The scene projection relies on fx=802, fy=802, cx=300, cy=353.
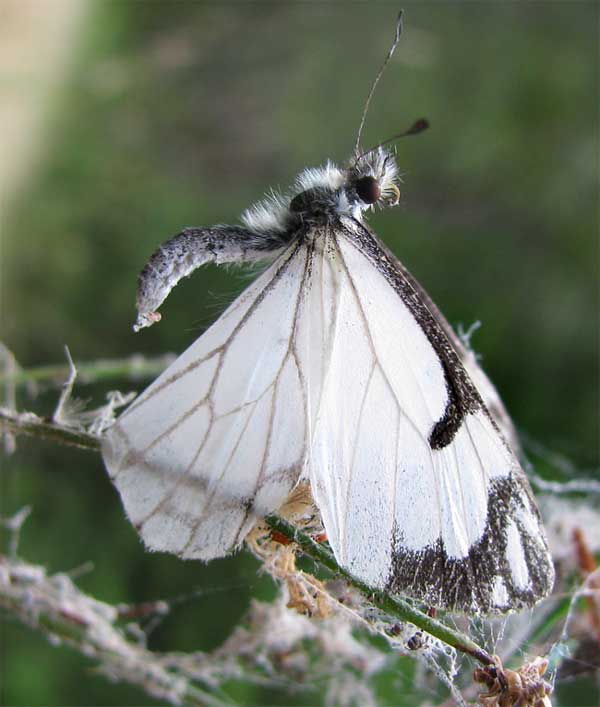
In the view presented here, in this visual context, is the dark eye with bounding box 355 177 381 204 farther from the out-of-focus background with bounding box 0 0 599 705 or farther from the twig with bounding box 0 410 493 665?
the out-of-focus background with bounding box 0 0 599 705

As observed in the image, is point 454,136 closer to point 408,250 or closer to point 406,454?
point 408,250

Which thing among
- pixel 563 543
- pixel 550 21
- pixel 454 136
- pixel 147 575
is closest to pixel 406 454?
pixel 563 543

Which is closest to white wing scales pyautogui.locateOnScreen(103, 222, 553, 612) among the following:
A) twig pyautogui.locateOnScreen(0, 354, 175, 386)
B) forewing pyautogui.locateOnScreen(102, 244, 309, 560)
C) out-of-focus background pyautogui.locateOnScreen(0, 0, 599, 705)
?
forewing pyautogui.locateOnScreen(102, 244, 309, 560)

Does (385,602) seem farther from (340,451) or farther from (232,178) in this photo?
(232,178)

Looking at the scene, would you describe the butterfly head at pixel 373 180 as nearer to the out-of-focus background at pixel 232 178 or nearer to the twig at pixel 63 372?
the twig at pixel 63 372

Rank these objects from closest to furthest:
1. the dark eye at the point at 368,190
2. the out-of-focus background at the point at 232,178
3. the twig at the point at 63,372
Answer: the dark eye at the point at 368,190 < the twig at the point at 63,372 < the out-of-focus background at the point at 232,178

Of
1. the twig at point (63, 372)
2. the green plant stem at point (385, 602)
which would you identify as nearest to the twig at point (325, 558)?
the green plant stem at point (385, 602)

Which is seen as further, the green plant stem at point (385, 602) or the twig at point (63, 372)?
the twig at point (63, 372)
